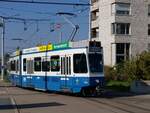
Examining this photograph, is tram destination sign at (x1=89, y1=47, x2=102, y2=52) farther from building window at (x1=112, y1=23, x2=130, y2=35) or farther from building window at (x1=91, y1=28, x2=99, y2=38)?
building window at (x1=91, y1=28, x2=99, y2=38)

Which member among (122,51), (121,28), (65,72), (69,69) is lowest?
(65,72)

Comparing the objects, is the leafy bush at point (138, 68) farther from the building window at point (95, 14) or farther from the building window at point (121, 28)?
the building window at point (95, 14)

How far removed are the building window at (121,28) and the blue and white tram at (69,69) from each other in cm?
3460

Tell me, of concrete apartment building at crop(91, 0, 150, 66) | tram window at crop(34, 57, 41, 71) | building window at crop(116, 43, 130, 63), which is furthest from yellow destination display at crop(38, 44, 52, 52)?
building window at crop(116, 43, 130, 63)

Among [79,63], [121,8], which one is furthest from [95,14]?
[79,63]

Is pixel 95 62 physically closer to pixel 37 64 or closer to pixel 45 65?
pixel 45 65

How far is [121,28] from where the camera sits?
234 ft

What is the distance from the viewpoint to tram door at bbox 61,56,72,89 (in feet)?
99.7

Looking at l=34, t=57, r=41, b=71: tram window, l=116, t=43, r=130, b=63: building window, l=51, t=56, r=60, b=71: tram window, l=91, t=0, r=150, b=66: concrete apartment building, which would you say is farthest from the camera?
l=91, t=0, r=150, b=66: concrete apartment building

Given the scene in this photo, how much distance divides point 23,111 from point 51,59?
13096 mm

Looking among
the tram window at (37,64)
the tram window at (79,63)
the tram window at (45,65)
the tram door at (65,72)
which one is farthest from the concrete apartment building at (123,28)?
the tram window at (79,63)

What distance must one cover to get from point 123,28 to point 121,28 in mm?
446

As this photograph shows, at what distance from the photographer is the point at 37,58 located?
120ft

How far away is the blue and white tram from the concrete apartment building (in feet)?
112
